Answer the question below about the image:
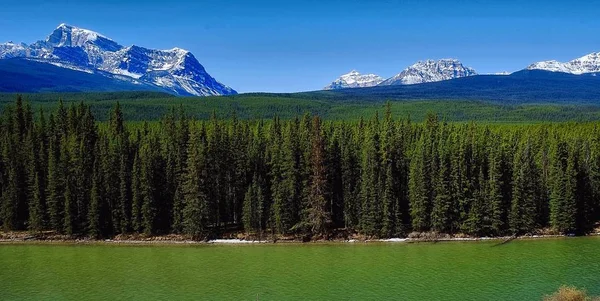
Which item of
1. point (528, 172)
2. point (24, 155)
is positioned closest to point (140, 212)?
point (24, 155)

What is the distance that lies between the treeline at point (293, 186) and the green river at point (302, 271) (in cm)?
512

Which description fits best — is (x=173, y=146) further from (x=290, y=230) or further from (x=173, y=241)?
(x=290, y=230)

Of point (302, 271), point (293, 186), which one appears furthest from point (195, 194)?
point (302, 271)

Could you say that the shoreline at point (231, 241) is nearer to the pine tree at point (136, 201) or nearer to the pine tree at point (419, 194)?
the pine tree at point (136, 201)

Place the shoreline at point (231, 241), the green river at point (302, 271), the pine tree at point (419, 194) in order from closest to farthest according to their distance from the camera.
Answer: the green river at point (302, 271) < the shoreline at point (231, 241) < the pine tree at point (419, 194)

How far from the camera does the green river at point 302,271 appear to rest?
53219 millimetres

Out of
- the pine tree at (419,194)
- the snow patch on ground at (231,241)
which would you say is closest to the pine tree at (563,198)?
the pine tree at (419,194)

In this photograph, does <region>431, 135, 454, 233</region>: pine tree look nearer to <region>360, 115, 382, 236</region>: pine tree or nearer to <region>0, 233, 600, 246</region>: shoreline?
<region>0, 233, 600, 246</region>: shoreline

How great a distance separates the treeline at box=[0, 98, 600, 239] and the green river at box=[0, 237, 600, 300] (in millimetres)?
5122

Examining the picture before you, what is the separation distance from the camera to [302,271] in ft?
204

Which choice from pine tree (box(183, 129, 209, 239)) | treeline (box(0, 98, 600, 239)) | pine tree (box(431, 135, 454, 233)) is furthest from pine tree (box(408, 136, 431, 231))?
pine tree (box(183, 129, 209, 239))

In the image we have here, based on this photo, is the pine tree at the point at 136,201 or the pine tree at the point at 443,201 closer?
the pine tree at the point at 443,201

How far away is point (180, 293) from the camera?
54094 millimetres

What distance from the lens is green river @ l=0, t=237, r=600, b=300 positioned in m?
A: 53.2
